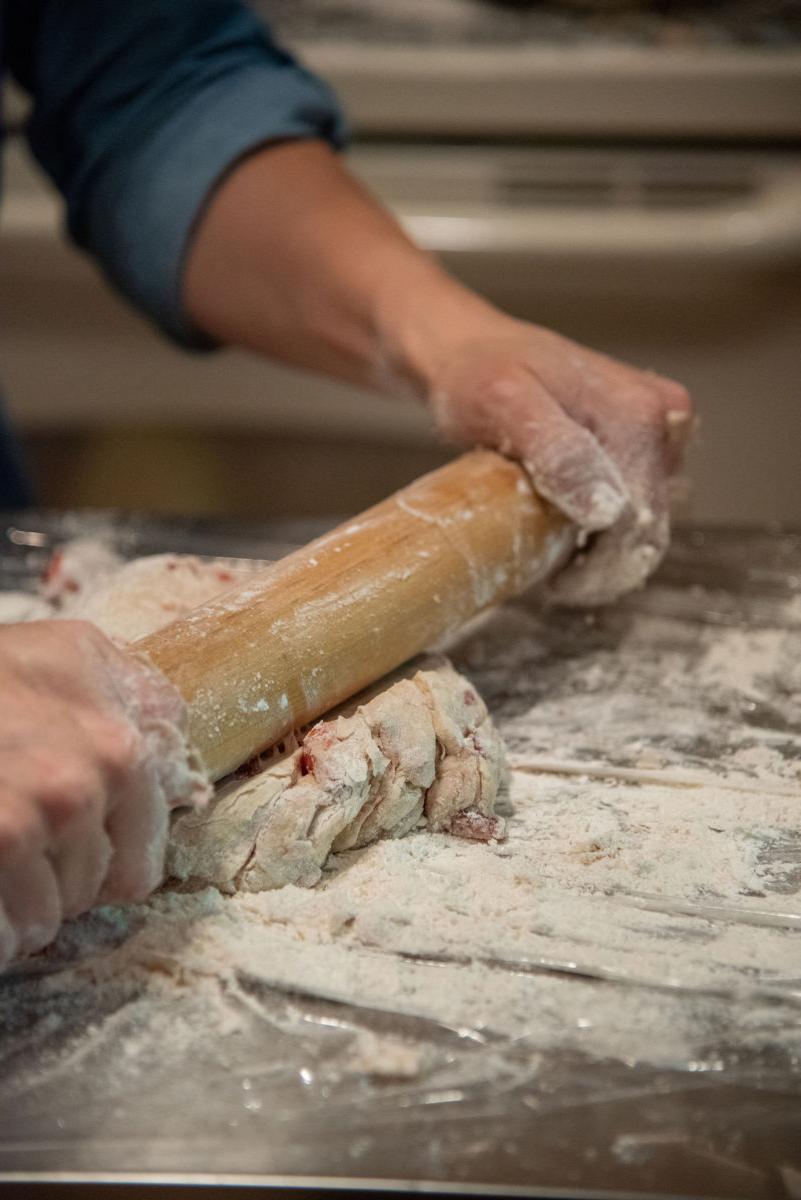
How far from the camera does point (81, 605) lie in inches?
54.0

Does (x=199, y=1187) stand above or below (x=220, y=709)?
below

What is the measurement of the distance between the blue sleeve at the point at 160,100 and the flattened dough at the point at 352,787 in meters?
0.78

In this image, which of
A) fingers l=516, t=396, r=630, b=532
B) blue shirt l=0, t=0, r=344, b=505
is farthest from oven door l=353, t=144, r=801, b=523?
fingers l=516, t=396, r=630, b=532

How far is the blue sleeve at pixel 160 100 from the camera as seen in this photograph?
1745 millimetres

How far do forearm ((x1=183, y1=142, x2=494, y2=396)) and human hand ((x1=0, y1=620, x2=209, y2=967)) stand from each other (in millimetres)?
744

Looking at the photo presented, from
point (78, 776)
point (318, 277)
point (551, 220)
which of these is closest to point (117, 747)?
point (78, 776)

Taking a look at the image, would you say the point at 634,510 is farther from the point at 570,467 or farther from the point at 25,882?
the point at 25,882

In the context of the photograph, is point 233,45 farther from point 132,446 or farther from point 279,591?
point 132,446

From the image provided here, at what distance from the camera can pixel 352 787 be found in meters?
1.05

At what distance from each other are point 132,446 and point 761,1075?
3.03 metres

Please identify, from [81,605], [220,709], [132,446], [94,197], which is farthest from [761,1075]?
[132,446]

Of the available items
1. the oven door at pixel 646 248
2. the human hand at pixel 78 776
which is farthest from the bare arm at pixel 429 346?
the oven door at pixel 646 248

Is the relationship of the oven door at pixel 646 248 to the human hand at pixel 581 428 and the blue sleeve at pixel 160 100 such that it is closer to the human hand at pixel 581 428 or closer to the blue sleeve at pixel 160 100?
the blue sleeve at pixel 160 100

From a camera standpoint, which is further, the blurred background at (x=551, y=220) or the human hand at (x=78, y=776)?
the blurred background at (x=551, y=220)
